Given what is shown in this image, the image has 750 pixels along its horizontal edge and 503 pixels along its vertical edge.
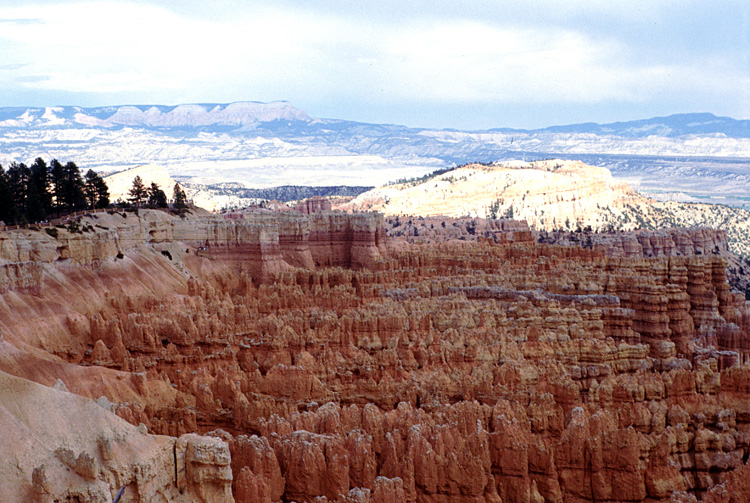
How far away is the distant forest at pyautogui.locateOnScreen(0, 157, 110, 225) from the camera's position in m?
55.5

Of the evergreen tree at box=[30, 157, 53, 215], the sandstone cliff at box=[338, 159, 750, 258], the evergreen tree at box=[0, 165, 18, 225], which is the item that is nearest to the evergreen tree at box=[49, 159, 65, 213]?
the evergreen tree at box=[30, 157, 53, 215]

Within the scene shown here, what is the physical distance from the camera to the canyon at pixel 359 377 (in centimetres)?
1856

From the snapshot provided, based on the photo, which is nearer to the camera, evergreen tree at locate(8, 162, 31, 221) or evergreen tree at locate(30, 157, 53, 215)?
evergreen tree at locate(8, 162, 31, 221)

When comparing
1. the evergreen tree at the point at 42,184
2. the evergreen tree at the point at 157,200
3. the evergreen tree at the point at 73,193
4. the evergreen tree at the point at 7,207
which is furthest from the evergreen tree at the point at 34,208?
the evergreen tree at the point at 157,200

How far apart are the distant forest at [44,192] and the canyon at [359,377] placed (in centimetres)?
334

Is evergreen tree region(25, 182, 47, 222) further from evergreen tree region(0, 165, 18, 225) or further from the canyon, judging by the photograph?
the canyon

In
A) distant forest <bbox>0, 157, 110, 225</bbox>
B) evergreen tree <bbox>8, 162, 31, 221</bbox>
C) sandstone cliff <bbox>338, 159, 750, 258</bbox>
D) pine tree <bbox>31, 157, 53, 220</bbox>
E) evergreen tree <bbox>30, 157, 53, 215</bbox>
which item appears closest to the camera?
distant forest <bbox>0, 157, 110, 225</bbox>

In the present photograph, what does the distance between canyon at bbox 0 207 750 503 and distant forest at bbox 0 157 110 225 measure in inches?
132

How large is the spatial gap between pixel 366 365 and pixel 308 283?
2671cm

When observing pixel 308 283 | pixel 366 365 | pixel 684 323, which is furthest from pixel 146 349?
pixel 684 323

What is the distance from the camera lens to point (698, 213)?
568ft

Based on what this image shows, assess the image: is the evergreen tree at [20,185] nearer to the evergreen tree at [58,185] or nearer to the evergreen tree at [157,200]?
Answer: the evergreen tree at [58,185]

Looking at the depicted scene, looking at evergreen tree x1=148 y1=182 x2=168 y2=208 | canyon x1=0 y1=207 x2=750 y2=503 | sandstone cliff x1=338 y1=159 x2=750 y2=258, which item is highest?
evergreen tree x1=148 y1=182 x2=168 y2=208

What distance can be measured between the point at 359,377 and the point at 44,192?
3363cm
